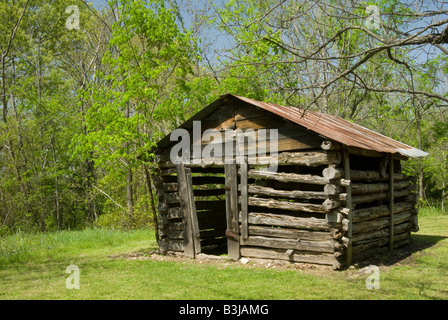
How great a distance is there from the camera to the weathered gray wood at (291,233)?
343 inches

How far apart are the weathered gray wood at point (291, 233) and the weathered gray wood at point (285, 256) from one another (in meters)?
0.33

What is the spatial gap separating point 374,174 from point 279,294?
4.51m

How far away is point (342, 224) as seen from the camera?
28.0ft

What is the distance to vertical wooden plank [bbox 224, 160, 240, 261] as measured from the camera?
9.90m

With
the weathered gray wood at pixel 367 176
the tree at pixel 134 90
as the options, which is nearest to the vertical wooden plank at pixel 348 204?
the weathered gray wood at pixel 367 176

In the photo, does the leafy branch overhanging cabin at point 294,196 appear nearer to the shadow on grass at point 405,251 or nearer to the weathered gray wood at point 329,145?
the weathered gray wood at point 329,145

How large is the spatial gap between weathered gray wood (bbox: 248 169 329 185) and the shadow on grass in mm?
2002
